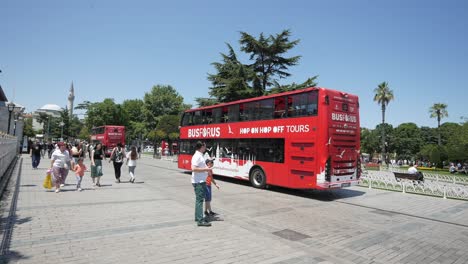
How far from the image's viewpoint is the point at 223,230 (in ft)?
20.4

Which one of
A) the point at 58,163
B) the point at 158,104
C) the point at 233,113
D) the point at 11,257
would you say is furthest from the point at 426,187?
the point at 158,104

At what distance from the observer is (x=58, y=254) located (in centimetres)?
451

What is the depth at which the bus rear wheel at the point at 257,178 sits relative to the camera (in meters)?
13.0

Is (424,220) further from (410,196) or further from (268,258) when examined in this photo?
(268,258)

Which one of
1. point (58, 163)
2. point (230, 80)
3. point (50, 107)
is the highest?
point (50, 107)

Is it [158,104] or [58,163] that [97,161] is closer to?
[58,163]

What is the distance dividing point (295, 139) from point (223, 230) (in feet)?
20.3

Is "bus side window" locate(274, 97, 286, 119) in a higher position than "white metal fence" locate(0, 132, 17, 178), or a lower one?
higher

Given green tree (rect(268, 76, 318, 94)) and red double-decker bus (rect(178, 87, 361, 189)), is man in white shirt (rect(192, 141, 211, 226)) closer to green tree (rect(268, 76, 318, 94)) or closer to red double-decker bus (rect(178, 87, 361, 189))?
red double-decker bus (rect(178, 87, 361, 189))

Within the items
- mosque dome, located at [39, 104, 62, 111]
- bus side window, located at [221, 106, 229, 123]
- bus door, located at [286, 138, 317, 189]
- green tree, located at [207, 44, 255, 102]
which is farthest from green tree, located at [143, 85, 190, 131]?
mosque dome, located at [39, 104, 62, 111]

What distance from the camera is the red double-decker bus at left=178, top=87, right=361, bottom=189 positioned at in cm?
1056

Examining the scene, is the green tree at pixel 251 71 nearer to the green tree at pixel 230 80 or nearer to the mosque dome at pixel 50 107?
the green tree at pixel 230 80

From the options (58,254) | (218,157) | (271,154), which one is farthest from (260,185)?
(58,254)

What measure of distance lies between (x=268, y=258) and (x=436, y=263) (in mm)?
2954
